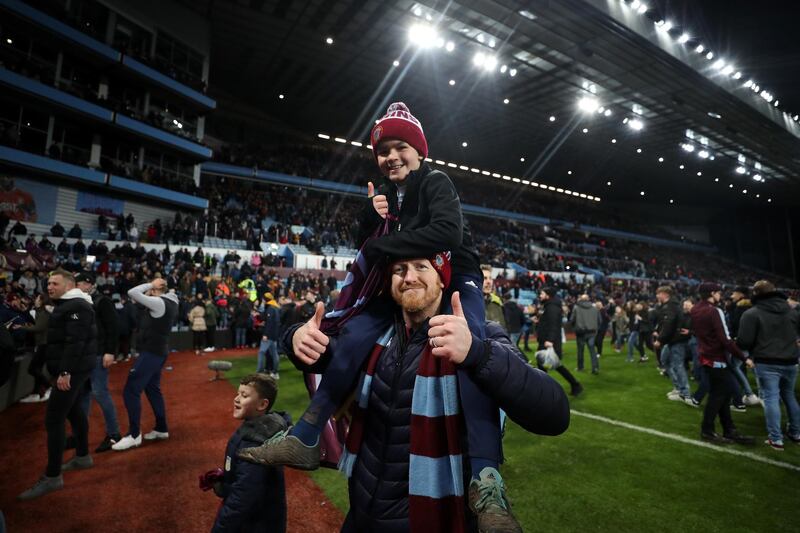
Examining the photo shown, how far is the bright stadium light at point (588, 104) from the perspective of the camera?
2180 centimetres

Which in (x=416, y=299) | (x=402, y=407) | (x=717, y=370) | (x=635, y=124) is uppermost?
(x=635, y=124)

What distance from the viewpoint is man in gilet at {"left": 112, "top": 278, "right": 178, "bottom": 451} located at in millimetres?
4695

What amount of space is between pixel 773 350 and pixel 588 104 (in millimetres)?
21309

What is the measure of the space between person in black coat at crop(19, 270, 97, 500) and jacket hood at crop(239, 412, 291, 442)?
8.69 feet

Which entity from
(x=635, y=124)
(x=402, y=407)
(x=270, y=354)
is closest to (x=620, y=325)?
(x=270, y=354)

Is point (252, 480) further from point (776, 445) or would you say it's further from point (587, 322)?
point (587, 322)

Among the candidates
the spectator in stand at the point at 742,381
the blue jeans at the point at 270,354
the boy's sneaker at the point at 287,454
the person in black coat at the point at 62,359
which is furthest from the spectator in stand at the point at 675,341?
the person in black coat at the point at 62,359

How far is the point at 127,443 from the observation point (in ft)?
15.8

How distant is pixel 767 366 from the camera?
461cm

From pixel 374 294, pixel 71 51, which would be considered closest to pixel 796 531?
pixel 374 294

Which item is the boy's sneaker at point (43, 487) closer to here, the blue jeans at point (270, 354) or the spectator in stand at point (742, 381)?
the blue jeans at point (270, 354)

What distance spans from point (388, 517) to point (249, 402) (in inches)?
59.2

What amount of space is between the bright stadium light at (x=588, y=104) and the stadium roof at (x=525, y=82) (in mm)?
76

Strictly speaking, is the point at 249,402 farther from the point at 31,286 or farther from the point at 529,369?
the point at 31,286
